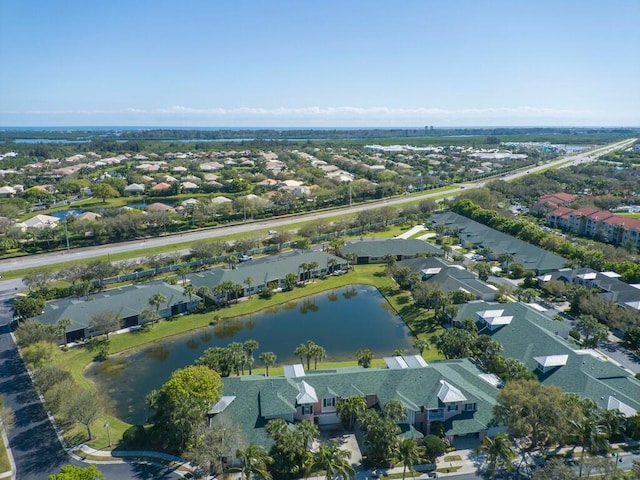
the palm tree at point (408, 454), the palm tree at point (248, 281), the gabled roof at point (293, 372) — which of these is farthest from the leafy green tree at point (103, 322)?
the palm tree at point (408, 454)

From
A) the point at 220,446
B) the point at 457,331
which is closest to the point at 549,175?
the point at 457,331

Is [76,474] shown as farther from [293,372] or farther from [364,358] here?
[364,358]

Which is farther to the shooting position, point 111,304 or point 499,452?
point 111,304

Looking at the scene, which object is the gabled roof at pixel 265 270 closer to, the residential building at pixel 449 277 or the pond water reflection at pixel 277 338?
the pond water reflection at pixel 277 338

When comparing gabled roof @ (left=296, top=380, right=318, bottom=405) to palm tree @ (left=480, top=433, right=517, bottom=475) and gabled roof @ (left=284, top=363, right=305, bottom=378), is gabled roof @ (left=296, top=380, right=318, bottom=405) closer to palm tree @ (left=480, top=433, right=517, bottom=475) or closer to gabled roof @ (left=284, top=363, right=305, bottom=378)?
gabled roof @ (left=284, top=363, right=305, bottom=378)

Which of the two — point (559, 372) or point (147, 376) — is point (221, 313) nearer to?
→ point (147, 376)

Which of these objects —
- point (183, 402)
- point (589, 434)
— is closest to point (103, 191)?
point (183, 402)
